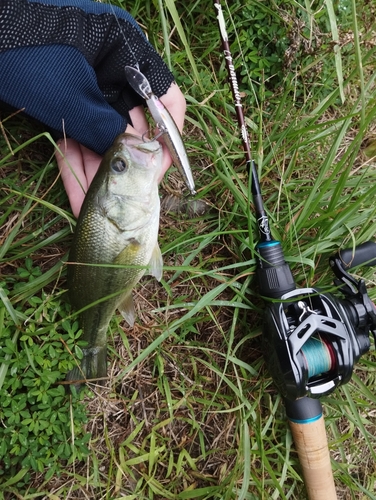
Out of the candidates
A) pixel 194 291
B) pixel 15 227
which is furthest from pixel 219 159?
pixel 15 227

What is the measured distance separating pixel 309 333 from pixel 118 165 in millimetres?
1166

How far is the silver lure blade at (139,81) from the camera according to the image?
1.99m

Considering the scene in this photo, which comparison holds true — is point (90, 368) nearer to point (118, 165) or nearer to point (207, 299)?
point (207, 299)

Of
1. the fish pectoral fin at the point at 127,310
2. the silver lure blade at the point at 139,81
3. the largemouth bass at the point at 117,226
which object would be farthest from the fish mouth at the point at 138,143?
the fish pectoral fin at the point at 127,310

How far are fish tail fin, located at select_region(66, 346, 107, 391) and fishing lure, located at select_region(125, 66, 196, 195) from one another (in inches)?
41.3

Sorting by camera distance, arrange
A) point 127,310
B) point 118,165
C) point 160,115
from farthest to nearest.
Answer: point 127,310 → point 160,115 → point 118,165

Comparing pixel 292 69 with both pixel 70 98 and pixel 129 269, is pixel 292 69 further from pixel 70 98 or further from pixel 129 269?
pixel 129 269

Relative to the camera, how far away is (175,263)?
2.52 metres

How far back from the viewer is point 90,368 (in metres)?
2.19

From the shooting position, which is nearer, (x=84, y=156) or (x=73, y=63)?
(x=73, y=63)

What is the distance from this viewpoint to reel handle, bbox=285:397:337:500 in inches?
88.4

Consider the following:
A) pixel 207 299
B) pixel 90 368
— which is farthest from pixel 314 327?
pixel 90 368

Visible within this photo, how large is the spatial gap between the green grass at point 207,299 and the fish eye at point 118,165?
607 millimetres

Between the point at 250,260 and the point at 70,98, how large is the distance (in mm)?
1255
